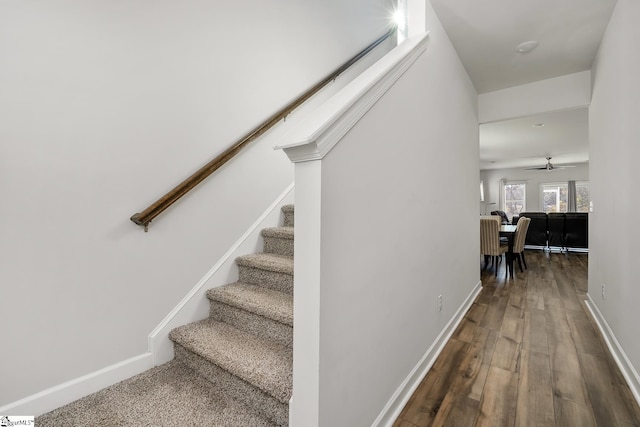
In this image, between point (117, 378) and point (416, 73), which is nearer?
point (117, 378)

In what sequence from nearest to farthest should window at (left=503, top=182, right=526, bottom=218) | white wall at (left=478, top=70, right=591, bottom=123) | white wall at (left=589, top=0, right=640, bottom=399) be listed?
1. white wall at (left=589, top=0, right=640, bottom=399)
2. white wall at (left=478, top=70, right=591, bottom=123)
3. window at (left=503, top=182, right=526, bottom=218)

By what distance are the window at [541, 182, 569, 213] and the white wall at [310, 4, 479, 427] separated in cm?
1069

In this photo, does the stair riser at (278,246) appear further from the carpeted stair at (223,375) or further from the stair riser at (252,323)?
the stair riser at (252,323)

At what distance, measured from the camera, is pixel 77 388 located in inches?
51.3

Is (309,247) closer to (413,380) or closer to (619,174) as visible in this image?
Answer: (413,380)

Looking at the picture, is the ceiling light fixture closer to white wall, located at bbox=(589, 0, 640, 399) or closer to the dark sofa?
A: white wall, located at bbox=(589, 0, 640, 399)

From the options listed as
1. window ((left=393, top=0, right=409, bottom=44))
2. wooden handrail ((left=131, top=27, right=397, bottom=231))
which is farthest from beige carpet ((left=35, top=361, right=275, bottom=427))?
window ((left=393, top=0, right=409, bottom=44))

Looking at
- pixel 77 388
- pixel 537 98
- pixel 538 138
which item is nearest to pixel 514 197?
pixel 538 138

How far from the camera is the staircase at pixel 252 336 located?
1.21 metres

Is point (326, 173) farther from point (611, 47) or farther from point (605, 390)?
point (611, 47)

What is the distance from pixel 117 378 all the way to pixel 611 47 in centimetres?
379

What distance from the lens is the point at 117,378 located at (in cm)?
142

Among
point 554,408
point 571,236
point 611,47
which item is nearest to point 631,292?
point 554,408

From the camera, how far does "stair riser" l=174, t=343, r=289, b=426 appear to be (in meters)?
1.16
